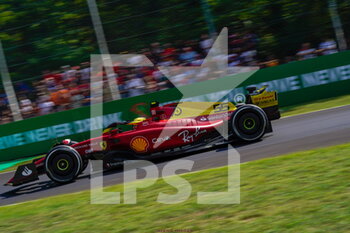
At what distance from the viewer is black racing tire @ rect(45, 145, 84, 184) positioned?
8.88m

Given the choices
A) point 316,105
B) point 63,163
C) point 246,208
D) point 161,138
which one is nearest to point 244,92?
point 316,105

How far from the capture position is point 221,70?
14.1 metres

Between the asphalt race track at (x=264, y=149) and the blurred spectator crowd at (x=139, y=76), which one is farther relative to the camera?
the blurred spectator crowd at (x=139, y=76)

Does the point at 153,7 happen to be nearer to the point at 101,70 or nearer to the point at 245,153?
the point at 101,70

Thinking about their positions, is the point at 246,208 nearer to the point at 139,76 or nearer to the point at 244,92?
the point at 244,92

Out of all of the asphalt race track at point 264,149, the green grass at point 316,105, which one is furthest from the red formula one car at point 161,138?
the green grass at point 316,105

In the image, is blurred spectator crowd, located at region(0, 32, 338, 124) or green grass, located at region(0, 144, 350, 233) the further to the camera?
blurred spectator crowd, located at region(0, 32, 338, 124)

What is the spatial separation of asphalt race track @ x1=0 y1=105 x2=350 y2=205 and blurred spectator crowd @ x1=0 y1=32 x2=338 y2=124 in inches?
179

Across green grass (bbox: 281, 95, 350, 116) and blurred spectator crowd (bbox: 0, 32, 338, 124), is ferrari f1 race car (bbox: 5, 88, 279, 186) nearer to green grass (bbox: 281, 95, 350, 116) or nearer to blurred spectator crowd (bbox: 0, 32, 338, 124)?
green grass (bbox: 281, 95, 350, 116)

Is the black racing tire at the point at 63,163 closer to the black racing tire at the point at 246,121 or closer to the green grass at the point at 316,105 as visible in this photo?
the black racing tire at the point at 246,121

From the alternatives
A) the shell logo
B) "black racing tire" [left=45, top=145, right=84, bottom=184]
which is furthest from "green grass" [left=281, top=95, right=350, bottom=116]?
Result: "black racing tire" [left=45, top=145, right=84, bottom=184]

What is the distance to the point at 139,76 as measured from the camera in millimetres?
14141

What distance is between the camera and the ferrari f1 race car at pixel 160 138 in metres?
8.86

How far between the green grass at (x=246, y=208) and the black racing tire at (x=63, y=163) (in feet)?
4.65
